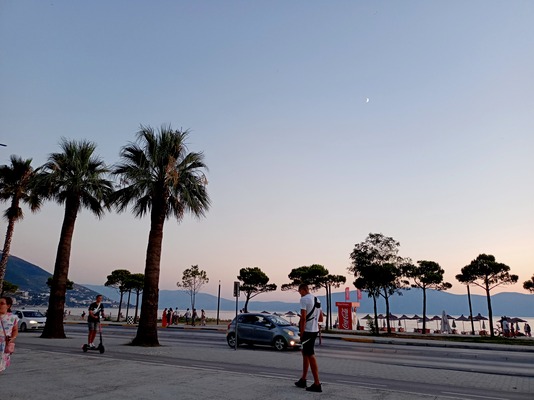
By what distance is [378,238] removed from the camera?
3894cm

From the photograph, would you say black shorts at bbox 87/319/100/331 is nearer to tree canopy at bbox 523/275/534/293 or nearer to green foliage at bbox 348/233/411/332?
green foliage at bbox 348/233/411/332

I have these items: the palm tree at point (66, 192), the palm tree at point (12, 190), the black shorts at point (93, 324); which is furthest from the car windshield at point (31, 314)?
the black shorts at point (93, 324)

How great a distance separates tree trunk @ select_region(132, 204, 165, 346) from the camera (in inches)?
718

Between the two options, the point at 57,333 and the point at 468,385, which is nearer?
the point at 468,385

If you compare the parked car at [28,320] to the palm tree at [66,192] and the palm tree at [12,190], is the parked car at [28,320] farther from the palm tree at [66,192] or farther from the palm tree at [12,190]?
the palm tree at [66,192]

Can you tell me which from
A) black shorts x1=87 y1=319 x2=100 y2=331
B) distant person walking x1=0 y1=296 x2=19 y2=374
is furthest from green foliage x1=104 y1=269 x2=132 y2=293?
distant person walking x1=0 y1=296 x2=19 y2=374

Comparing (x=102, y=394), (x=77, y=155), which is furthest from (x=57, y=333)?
(x=102, y=394)

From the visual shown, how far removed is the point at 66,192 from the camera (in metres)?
22.4

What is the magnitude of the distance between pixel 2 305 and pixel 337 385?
267 inches

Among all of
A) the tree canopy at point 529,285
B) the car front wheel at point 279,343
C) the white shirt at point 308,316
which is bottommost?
the car front wheel at point 279,343

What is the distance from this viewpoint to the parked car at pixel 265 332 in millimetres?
19250

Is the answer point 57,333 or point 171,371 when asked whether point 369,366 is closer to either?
point 171,371

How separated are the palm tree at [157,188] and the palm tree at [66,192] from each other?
3.58m

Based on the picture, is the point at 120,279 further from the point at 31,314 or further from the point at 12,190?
the point at 12,190
